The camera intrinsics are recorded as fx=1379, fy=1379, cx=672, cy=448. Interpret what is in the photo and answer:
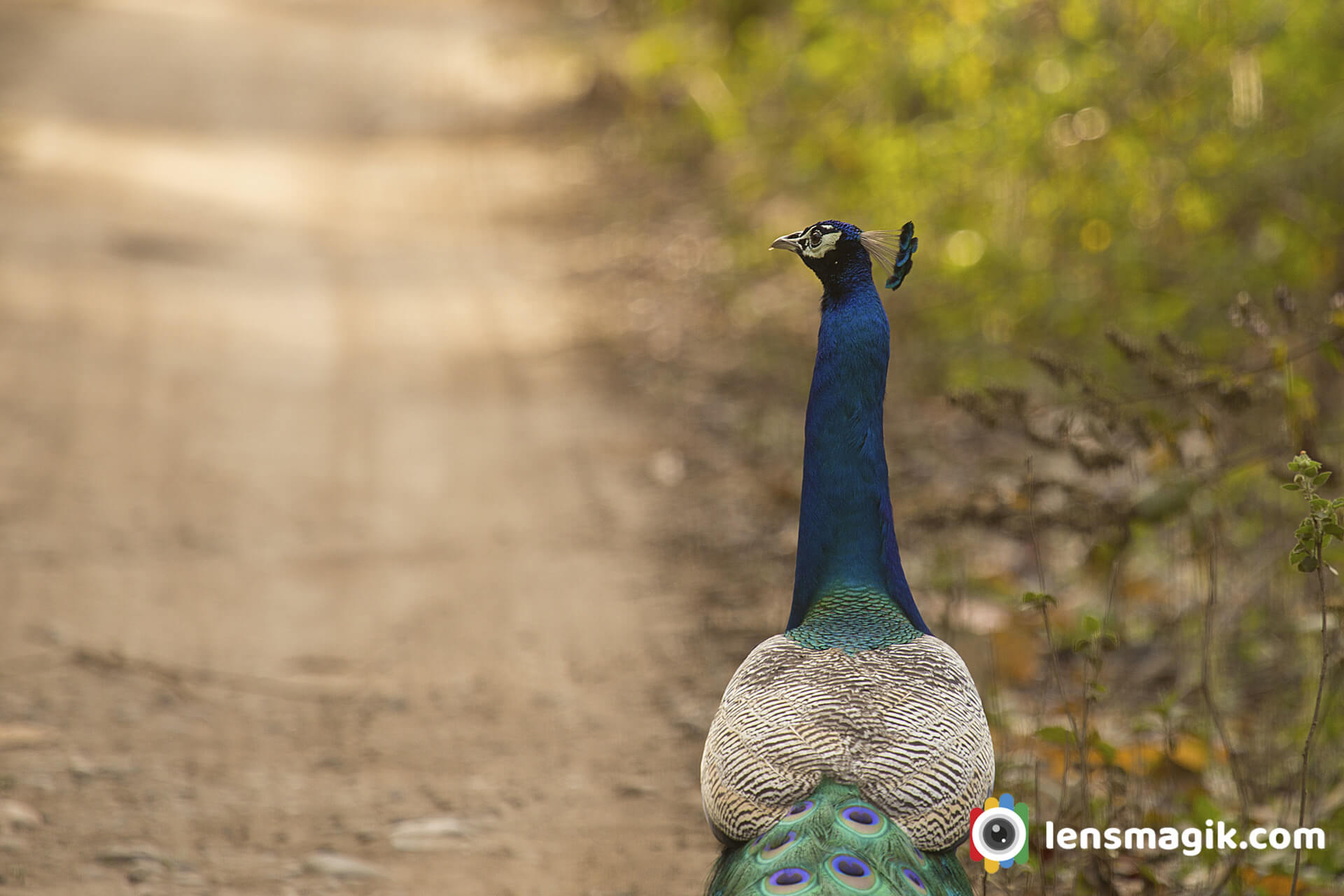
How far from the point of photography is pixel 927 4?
25.6ft

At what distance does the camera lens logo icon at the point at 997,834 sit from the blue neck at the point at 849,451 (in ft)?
1.73

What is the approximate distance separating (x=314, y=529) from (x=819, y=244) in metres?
4.15

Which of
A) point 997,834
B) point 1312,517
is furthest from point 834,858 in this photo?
point 1312,517

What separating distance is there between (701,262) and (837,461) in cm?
718

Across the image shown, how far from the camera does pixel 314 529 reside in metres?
6.85

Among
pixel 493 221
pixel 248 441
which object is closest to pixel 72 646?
pixel 248 441

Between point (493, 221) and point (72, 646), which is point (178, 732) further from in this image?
point (493, 221)

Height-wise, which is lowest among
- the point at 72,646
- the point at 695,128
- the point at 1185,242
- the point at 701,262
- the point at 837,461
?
the point at 72,646

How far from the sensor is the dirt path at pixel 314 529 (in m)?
4.40

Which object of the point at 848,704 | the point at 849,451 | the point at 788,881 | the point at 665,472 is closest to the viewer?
the point at 788,881

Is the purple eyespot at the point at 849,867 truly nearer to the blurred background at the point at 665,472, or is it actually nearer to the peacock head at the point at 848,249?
the blurred background at the point at 665,472

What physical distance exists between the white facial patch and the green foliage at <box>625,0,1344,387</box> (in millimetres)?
2423

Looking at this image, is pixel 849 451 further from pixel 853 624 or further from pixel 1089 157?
pixel 1089 157

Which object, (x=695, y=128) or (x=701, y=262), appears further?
(x=695, y=128)
